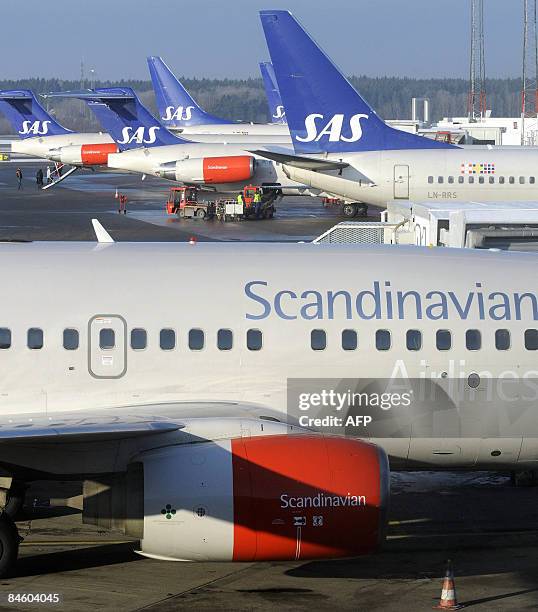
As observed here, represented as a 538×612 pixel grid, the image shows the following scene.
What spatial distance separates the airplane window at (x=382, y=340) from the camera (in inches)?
623

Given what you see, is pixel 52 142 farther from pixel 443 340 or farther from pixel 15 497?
pixel 443 340

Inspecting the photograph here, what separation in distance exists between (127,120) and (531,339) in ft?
226

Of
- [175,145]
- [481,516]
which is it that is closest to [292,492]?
[481,516]

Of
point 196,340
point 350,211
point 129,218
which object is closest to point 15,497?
point 196,340

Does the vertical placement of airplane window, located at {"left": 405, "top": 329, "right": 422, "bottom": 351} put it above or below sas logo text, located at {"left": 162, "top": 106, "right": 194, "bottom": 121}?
below

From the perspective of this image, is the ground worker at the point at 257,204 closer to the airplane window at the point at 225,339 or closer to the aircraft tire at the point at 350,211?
the aircraft tire at the point at 350,211

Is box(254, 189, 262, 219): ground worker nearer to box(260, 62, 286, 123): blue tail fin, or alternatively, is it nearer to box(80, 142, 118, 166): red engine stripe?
box(80, 142, 118, 166): red engine stripe

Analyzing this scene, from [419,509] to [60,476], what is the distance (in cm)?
635

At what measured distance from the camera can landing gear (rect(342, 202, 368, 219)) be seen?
225ft

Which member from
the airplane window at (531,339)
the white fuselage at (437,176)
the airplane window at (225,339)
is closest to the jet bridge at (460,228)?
the airplane window at (531,339)

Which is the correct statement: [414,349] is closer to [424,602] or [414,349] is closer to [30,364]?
[424,602]

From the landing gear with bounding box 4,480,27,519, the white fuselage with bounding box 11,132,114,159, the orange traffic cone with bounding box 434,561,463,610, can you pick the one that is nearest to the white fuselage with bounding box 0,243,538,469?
the landing gear with bounding box 4,480,27,519

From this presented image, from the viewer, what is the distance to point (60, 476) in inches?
583

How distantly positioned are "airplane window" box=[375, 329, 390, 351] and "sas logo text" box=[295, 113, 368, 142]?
40086mm
